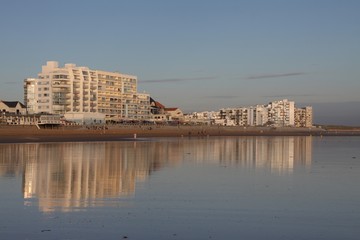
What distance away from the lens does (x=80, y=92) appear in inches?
5369

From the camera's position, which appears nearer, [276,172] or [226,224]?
[226,224]

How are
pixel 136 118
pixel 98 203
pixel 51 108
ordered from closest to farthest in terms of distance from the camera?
pixel 98 203 < pixel 51 108 < pixel 136 118

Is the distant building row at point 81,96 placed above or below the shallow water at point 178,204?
above

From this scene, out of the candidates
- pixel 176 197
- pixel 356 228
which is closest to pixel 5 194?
pixel 176 197

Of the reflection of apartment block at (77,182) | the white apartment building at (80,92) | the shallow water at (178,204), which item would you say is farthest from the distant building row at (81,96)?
the shallow water at (178,204)

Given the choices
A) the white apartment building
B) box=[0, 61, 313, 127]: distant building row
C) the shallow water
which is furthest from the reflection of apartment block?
the white apartment building

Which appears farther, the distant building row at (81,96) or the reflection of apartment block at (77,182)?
the distant building row at (81,96)

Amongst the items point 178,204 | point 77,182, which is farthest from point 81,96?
point 178,204

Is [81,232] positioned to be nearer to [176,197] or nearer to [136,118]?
[176,197]

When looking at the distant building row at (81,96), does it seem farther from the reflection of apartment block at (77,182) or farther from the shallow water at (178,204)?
the shallow water at (178,204)

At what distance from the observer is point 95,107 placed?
14075 cm

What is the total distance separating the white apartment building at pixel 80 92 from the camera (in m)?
132

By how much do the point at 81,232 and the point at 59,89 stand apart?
12430 centimetres

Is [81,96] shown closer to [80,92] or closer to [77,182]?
[80,92]
